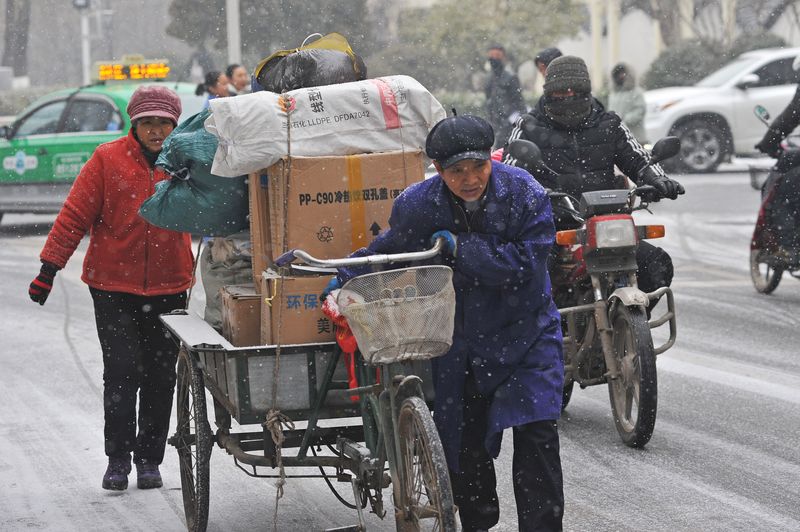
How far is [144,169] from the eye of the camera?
22.1 ft

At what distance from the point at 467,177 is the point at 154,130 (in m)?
2.28

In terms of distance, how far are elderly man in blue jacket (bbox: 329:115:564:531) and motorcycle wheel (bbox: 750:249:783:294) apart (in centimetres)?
730

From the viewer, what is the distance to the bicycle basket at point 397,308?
4492 millimetres

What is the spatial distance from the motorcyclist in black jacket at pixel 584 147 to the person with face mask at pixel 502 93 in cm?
1169

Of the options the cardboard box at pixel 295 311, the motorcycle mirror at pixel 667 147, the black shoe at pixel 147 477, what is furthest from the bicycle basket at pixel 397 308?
the motorcycle mirror at pixel 667 147

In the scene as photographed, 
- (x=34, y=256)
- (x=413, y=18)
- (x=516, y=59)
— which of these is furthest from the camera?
(x=413, y=18)

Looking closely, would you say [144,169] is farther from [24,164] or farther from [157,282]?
[24,164]

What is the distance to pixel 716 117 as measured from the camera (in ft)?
78.5

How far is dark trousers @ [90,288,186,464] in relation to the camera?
6.74m

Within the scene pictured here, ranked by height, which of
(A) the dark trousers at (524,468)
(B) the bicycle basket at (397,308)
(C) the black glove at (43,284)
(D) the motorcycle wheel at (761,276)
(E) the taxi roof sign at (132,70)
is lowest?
(D) the motorcycle wheel at (761,276)

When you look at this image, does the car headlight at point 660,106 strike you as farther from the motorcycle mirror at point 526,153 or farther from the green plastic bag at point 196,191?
the green plastic bag at point 196,191

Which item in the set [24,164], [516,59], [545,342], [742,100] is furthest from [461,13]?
[545,342]

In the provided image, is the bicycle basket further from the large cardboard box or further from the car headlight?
the car headlight

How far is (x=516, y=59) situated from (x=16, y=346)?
2555cm
